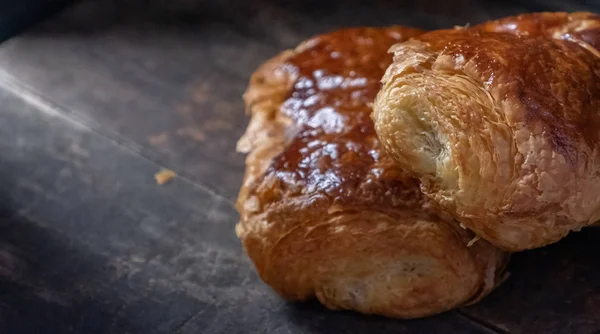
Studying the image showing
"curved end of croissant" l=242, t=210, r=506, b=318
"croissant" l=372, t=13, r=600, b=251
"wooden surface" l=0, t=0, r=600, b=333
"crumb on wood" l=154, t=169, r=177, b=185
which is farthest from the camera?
"crumb on wood" l=154, t=169, r=177, b=185

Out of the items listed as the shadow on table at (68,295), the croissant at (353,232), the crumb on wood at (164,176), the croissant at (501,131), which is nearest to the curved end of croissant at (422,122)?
the croissant at (501,131)

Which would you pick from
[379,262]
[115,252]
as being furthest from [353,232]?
[115,252]

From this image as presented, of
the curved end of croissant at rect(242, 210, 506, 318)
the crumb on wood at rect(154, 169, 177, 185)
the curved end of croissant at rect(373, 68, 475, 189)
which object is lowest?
the crumb on wood at rect(154, 169, 177, 185)

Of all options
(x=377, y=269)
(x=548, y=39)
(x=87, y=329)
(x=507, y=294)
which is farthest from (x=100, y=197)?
(x=548, y=39)

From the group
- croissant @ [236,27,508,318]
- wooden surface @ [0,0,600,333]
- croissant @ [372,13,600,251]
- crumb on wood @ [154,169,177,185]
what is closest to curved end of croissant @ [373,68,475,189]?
croissant @ [372,13,600,251]

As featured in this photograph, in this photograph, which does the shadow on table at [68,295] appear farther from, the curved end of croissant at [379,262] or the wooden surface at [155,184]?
the curved end of croissant at [379,262]

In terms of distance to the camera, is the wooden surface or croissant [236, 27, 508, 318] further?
the wooden surface

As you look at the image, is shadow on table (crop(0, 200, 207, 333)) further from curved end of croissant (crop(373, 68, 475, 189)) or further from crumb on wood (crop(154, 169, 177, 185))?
curved end of croissant (crop(373, 68, 475, 189))

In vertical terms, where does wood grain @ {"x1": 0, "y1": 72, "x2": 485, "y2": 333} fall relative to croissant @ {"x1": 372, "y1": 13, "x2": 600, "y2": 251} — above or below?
below
